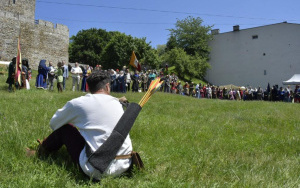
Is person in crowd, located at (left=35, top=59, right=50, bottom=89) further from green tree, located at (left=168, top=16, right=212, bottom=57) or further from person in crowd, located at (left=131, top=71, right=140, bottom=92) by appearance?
green tree, located at (left=168, top=16, right=212, bottom=57)

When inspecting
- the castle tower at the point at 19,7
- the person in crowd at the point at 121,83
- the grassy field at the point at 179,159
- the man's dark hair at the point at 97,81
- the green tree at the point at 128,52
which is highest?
the castle tower at the point at 19,7

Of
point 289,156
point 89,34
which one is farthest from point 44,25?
point 289,156

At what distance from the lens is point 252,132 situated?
757cm

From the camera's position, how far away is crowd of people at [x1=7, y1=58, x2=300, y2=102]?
613 inches

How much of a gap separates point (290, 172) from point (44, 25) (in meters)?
42.4

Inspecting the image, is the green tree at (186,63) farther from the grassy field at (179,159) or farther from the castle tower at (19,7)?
the grassy field at (179,159)

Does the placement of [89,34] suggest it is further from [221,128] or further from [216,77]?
[221,128]

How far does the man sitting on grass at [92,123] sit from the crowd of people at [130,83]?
1157 cm

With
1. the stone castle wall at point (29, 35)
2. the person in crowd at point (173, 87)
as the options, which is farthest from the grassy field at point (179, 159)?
the stone castle wall at point (29, 35)

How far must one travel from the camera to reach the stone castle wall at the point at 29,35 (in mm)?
36219

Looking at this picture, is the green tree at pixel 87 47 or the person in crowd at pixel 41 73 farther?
the green tree at pixel 87 47

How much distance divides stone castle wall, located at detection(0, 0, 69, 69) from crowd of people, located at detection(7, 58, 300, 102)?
612 inches

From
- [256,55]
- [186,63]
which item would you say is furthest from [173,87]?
[256,55]

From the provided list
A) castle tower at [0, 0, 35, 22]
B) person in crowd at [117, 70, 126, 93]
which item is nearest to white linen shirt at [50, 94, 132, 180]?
person in crowd at [117, 70, 126, 93]
